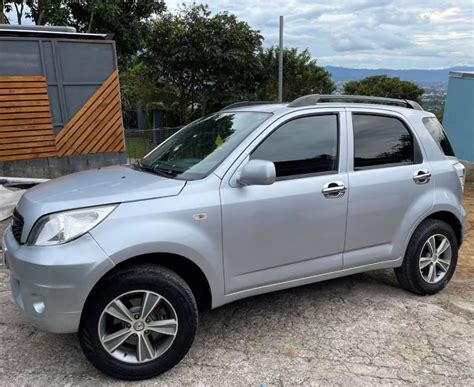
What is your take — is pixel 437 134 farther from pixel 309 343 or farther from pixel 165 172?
pixel 165 172

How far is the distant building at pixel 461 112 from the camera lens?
10086mm

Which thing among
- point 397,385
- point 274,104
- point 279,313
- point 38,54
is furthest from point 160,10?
point 397,385

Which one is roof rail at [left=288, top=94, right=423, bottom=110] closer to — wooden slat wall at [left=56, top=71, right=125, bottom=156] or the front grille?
the front grille

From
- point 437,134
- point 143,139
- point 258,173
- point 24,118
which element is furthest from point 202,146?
point 143,139

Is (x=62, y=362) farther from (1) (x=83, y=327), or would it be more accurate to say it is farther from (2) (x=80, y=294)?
(2) (x=80, y=294)

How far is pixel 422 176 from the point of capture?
4.01 m

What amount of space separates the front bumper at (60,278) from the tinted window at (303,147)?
1323 millimetres

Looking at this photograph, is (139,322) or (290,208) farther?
(290,208)

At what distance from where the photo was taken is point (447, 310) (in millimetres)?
4012

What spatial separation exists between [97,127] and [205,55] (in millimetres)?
10473

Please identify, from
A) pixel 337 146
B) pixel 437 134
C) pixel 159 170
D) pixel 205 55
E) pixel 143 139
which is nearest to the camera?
pixel 159 170

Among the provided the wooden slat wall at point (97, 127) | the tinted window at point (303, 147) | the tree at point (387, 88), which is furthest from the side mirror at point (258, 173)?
the tree at point (387, 88)

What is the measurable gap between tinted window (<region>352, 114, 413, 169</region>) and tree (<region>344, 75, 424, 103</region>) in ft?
76.0

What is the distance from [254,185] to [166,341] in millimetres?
1196
